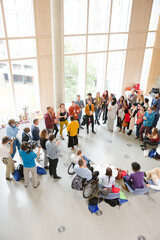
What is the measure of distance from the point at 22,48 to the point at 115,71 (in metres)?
5.30

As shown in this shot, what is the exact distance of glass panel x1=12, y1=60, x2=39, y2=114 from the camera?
8.03m

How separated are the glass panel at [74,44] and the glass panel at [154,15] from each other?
14.1ft

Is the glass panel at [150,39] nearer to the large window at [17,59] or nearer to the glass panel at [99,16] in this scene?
the glass panel at [99,16]

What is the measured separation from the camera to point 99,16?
9000 mm

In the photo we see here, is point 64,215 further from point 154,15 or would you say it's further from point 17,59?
point 154,15

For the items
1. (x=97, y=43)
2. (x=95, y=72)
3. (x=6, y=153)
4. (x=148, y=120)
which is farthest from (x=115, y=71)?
(x=6, y=153)

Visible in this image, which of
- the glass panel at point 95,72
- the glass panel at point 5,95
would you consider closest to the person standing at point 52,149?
the glass panel at point 5,95

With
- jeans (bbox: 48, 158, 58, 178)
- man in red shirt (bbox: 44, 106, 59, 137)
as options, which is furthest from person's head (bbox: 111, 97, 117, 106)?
jeans (bbox: 48, 158, 58, 178)

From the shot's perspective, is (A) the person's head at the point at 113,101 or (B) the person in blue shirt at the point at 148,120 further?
(A) the person's head at the point at 113,101

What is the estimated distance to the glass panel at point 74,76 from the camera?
9.09 m

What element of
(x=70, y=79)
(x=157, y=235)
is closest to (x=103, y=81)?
(x=70, y=79)

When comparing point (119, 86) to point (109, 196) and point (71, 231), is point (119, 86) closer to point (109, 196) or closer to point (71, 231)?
point (109, 196)

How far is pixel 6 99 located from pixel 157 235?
23.6 feet

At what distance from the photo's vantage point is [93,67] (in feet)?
32.6
